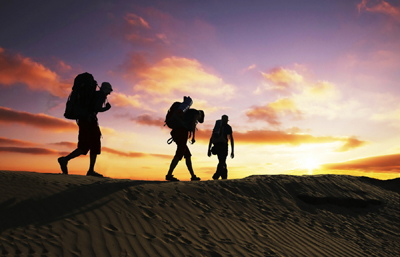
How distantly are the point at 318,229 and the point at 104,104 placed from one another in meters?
5.64

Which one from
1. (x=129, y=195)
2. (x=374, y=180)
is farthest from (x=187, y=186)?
(x=374, y=180)

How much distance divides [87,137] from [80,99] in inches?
34.0

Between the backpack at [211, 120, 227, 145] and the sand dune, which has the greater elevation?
the backpack at [211, 120, 227, 145]

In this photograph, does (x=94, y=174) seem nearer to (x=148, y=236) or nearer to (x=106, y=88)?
(x=106, y=88)

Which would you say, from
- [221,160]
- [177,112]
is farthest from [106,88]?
[221,160]

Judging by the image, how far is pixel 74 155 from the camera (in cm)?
650

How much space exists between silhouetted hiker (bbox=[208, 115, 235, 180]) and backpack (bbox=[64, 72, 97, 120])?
13.7 feet

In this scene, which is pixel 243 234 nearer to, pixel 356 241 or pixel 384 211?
pixel 356 241

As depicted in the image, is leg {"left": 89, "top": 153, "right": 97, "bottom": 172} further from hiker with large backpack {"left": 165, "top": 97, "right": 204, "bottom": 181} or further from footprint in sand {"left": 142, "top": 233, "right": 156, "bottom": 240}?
footprint in sand {"left": 142, "top": 233, "right": 156, "bottom": 240}

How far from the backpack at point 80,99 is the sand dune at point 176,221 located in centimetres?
138

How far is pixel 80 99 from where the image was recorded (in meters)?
6.40

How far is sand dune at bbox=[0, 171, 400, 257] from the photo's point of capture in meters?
3.91

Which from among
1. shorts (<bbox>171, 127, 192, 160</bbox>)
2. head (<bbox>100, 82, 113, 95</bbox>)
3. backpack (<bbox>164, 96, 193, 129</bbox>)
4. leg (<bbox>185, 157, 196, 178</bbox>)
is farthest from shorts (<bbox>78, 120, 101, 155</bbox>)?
Answer: leg (<bbox>185, 157, 196, 178</bbox>)

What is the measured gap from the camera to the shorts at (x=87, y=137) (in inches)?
255
